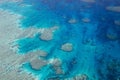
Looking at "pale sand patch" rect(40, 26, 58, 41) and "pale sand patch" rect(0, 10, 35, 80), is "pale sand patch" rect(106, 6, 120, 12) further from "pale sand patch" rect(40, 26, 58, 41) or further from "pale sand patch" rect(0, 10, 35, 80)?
"pale sand patch" rect(0, 10, 35, 80)

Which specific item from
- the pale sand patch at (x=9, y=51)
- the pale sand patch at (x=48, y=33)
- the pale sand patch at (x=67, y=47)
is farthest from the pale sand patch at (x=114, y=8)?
the pale sand patch at (x=9, y=51)

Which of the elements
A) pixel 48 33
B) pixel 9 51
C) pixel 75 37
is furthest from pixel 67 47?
pixel 9 51

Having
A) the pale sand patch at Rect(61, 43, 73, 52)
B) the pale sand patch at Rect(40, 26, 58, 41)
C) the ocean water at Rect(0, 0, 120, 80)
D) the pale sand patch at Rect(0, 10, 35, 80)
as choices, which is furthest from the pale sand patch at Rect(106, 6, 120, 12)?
the pale sand patch at Rect(0, 10, 35, 80)

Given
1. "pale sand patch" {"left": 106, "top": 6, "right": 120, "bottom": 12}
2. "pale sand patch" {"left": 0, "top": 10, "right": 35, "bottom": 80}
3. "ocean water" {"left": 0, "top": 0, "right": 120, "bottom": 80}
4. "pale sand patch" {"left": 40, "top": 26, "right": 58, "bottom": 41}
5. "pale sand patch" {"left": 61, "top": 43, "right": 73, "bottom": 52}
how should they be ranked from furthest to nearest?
"pale sand patch" {"left": 106, "top": 6, "right": 120, "bottom": 12}
"pale sand patch" {"left": 40, "top": 26, "right": 58, "bottom": 41}
"pale sand patch" {"left": 61, "top": 43, "right": 73, "bottom": 52}
"ocean water" {"left": 0, "top": 0, "right": 120, "bottom": 80}
"pale sand patch" {"left": 0, "top": 10, "right": 35, "bottom": 80}

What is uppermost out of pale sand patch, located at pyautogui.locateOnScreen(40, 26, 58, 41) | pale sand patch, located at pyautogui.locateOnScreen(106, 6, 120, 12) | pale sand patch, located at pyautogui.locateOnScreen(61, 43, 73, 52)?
pale sand patch, located at pyautogui.locateOnScreen(106, 6, 120, 12)

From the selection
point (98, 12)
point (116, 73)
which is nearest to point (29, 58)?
point (116, 73)

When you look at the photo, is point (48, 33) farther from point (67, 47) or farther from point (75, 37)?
point (67, 47)
